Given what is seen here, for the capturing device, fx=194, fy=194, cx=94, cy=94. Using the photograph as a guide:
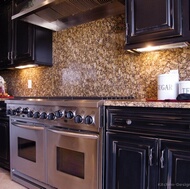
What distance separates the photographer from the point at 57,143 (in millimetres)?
1702

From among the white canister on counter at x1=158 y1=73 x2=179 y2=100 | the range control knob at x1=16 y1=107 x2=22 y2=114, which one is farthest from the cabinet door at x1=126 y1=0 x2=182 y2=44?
the range control knob at x1=16 y1=107 x2=22 y2=114

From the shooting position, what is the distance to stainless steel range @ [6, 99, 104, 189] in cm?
148

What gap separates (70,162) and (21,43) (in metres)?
1.83

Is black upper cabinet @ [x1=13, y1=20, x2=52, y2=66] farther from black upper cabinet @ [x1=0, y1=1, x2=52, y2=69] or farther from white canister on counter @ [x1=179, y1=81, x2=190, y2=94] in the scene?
white canister on counter @ [x1=179, y1=81, x2=190, y2=94]

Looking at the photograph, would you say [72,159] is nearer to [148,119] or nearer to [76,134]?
[76,134]

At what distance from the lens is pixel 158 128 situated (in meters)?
1.20

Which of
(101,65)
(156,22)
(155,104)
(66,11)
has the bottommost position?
(155,104)

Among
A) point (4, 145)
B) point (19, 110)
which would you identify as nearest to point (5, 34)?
point (19, 110)

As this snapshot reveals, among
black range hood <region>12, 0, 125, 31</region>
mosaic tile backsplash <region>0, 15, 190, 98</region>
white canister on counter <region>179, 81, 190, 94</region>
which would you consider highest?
black range hood <region>12, 0, 125, 31</region>

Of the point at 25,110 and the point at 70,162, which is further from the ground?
the point at 25,110

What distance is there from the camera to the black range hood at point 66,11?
1.90m

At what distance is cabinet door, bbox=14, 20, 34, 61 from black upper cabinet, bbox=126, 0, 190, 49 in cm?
147

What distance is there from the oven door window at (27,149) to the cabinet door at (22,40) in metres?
1.11

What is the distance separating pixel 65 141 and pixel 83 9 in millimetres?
1349
